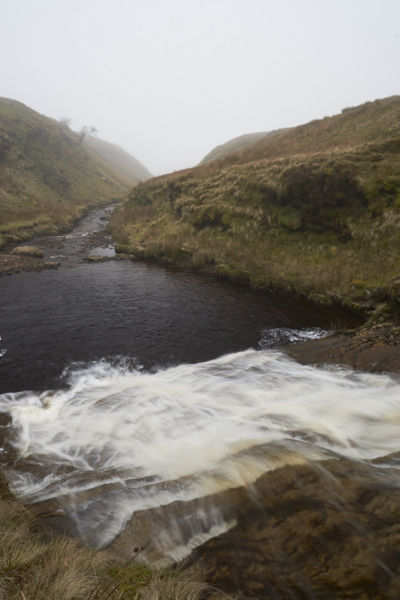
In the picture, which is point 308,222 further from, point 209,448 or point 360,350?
point 209,448

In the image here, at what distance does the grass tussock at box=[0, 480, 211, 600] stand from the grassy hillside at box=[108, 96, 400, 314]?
1052 cm

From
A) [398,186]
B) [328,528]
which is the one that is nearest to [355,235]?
[398,186]

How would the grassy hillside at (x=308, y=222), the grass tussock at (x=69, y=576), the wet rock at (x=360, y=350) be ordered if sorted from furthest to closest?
the grassy hillside at (x=308, y=222), the wet rock at (x=360, y=350), the grass tussock at (x=69, y=576)

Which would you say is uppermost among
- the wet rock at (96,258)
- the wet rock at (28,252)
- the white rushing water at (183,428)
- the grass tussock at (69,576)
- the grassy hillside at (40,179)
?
the grassy hillside at (40,179)

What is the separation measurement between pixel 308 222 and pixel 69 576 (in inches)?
764

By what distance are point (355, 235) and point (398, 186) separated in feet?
12.3

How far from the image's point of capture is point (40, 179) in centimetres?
5288

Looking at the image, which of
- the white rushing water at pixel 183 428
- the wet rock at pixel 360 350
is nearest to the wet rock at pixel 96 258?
the white rushing water at pixel 183 428

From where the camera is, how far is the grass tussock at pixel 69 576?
2.43 m

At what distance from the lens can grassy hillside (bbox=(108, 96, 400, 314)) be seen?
14.7 meters

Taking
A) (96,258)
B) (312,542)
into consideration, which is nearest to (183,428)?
(312,542)

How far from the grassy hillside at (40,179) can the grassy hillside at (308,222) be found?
10.9 meters

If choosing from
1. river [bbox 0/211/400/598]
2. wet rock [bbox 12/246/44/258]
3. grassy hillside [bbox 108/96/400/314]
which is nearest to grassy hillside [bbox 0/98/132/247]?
wet rock [bbox 12/246/44/258]

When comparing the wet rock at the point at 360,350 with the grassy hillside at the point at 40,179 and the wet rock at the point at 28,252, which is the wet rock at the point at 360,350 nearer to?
the wet rock at the point at 28,252
